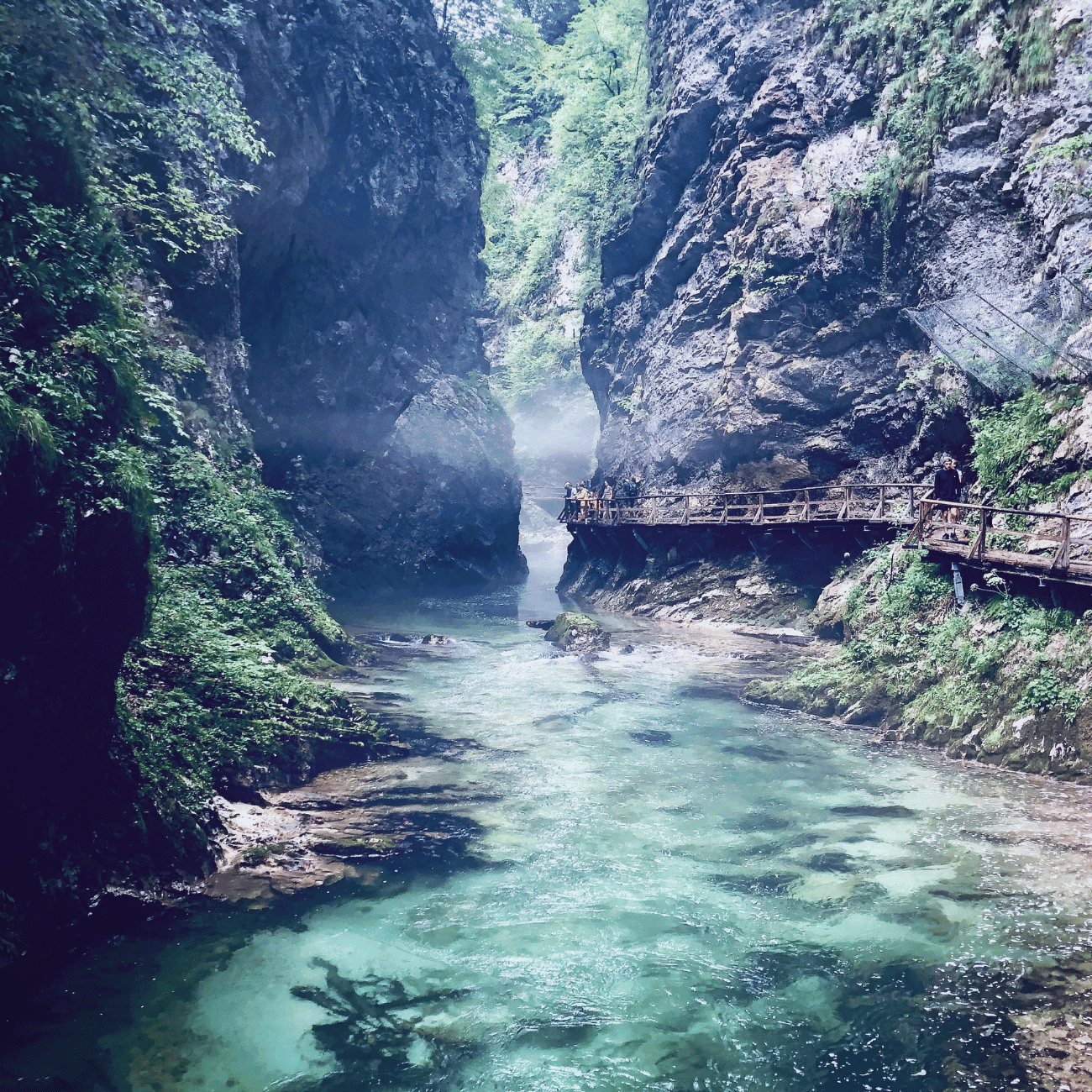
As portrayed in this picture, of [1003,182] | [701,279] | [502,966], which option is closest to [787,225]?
[701,279]

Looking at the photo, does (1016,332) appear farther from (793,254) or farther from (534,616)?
(534,616)

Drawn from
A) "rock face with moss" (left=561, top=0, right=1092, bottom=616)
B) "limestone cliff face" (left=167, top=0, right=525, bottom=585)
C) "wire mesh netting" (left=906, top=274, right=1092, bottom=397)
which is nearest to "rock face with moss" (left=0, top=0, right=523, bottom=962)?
"limestone cliff face" (left=167, top=0, right=525, bottom=585)

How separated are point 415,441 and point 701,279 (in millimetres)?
14576

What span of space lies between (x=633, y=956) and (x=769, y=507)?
18472 mm

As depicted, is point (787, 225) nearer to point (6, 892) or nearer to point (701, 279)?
point (701, 279)

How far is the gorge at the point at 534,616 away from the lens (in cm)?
A: 509

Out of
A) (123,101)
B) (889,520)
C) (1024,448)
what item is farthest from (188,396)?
(1024,448)

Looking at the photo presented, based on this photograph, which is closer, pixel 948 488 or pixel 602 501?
pixel 948 488

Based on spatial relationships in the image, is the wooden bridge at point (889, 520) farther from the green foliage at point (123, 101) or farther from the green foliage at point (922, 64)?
the green foliage at point (123, 101)

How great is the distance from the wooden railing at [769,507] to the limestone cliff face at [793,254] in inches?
36.6

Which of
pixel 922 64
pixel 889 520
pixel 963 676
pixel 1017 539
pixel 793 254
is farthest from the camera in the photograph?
pixel 793 254

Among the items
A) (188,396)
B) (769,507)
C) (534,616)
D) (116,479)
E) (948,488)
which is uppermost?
(188,396)

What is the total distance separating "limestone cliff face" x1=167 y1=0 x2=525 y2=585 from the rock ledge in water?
10.8 meters

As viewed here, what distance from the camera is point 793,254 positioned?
80.7 ft
